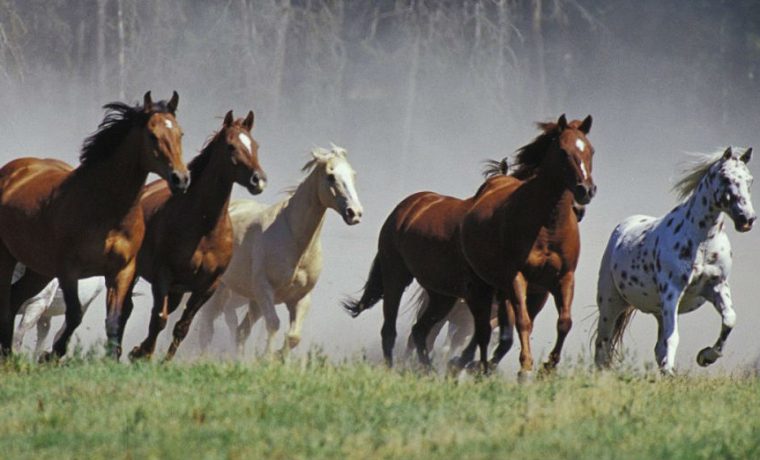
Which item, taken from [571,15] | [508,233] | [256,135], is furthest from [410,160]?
[508,233]

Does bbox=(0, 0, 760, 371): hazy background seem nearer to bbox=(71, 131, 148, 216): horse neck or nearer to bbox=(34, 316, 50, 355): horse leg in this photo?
bbox=(34, 316, 50, 355): horse leg

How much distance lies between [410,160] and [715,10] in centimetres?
1002

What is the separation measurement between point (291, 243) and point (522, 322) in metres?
4.61

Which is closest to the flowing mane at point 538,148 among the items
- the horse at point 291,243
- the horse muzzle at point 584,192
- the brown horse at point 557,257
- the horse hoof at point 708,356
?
the brown horse at point 557,257

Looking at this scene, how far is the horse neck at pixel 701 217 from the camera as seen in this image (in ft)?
43.1

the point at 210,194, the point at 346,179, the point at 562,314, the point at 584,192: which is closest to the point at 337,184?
the point at 346,179

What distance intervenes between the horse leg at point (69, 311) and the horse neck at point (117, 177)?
1.95 feet

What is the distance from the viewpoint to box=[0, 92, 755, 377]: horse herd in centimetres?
1215

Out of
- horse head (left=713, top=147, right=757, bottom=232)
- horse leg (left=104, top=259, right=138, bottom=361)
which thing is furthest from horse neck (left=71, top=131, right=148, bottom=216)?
horse head (left=713, top=147, right=757, bottom=232)

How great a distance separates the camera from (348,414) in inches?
368

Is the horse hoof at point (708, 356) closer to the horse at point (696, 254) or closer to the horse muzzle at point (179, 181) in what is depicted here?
the horse at point (696, 254)

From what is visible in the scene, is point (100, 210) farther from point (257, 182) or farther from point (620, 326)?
point (620, 326)

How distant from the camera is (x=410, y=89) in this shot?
1864 inches

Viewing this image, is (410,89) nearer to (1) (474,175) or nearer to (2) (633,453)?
(1) (474,175)
